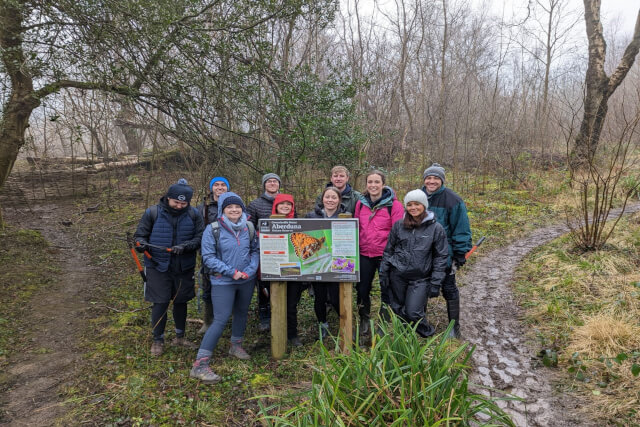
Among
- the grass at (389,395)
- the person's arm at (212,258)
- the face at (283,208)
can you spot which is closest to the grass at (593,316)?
the grass at (389,395)

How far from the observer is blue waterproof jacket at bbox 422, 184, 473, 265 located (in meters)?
4.05

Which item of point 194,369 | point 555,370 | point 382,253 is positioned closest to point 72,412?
point 194,369

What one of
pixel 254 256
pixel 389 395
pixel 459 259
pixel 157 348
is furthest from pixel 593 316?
pixel 157 348

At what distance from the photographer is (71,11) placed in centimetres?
472

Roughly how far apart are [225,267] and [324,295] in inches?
49.3

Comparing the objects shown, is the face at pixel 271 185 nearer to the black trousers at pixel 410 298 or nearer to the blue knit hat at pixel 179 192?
the blue knit hat at pixel 179 192

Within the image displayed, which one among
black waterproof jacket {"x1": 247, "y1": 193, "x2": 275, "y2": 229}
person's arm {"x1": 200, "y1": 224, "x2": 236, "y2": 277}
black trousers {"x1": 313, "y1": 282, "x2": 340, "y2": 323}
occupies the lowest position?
black trousers {"x1": 313, "y1": 282, "x2": 340, "y2": 323}

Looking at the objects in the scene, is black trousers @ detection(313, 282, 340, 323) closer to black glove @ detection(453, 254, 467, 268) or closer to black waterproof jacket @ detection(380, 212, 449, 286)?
black waterproof jacket @ detection(380, 212, 449, 286)

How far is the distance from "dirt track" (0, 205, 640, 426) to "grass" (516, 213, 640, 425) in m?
0.23

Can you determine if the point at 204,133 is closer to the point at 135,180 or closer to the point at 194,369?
the point at 194,369

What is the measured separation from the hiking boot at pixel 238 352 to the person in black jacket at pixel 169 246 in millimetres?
733

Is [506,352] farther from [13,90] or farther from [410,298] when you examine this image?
[13,90]

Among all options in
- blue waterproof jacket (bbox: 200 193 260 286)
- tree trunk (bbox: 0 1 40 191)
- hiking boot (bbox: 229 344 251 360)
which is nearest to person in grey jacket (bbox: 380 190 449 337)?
blue waterproof jacket (bbox: 200 193 260 286)

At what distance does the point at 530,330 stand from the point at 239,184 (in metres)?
5.83
